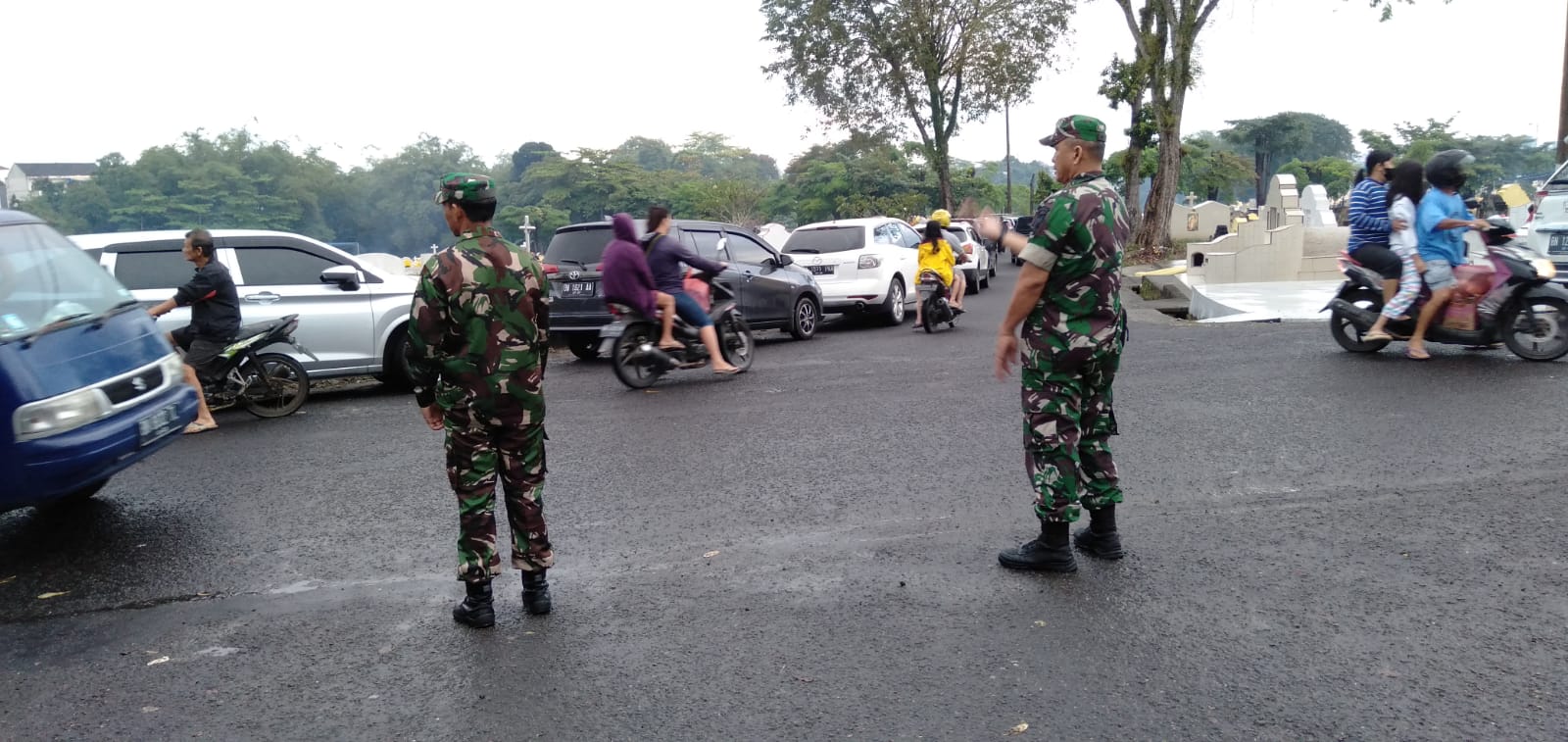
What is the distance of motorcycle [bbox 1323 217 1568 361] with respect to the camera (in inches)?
348

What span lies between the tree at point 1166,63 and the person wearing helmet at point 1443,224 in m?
16.9

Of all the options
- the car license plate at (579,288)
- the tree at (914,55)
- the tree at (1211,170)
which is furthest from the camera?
the tree at (1211,170)

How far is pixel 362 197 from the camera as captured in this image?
76438mm

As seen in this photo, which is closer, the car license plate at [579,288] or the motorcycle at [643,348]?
the motorcycle at [643,348]

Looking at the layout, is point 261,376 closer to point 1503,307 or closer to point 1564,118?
point 1503,307

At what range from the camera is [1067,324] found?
437 cm

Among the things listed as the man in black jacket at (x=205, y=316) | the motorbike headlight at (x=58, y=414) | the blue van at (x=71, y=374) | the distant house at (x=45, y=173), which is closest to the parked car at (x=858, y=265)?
the man in black jacket at (x=205, y=316)

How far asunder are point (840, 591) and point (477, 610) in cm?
141

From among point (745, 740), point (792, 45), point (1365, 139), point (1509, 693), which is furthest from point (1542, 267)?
point (1365, 139)

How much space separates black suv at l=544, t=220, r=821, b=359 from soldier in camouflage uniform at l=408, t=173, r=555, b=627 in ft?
21.2

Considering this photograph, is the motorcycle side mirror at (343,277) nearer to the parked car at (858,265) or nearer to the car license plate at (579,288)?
the car license plate at (579,288)

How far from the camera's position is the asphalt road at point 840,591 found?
3396 mm

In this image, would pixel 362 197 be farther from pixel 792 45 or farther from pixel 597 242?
pixel 597 242

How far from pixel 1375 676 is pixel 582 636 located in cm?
267
